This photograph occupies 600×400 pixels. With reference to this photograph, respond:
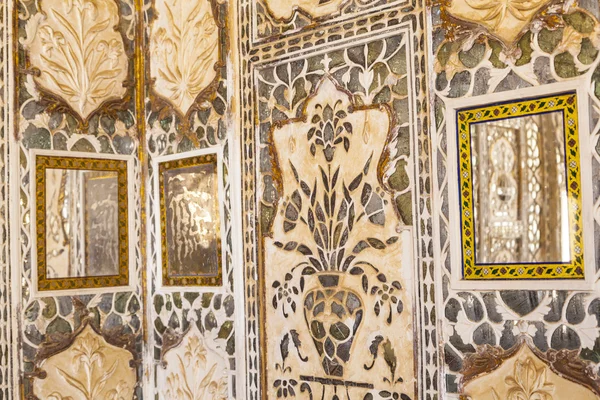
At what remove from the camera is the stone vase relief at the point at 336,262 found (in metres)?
2.98

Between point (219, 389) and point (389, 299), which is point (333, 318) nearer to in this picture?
point (389, 299)

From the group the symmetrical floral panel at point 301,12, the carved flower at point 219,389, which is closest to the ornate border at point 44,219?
the carved flower at point 219,389

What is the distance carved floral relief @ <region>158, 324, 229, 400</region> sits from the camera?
357cm

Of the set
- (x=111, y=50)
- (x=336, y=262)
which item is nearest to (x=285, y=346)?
(x=336, y=262)

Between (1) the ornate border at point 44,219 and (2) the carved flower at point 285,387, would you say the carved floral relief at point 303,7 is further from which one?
(2) the carved flower at point 285,387

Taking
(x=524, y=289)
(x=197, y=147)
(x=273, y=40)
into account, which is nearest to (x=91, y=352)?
(x=197, y=147)

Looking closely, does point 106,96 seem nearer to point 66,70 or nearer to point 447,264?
point 66,70

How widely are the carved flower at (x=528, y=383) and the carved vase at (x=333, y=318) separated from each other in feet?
2.13

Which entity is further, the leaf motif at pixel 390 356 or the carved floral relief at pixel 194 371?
the carved floral relief at pixel 194 371

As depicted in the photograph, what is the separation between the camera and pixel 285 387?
10.8 ft

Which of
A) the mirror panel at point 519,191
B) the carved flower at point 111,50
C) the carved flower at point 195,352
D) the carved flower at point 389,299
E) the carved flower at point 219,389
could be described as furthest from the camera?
the carved flower at point 111,50

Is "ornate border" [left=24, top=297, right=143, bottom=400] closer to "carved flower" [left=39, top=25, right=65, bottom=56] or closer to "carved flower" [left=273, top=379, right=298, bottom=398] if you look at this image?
"carved flower" [left=273, top=379, right=298, bottom=398]

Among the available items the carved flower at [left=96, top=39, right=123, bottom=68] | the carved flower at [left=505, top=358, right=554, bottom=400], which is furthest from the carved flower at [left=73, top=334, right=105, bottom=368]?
the carved flower at [left=505, top=358, right=554, bottom=400]

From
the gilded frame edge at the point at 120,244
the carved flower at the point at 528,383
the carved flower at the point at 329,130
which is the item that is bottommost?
the carved flower at the point at 528,383
